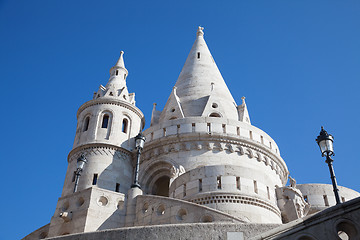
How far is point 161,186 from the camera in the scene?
75.8 feet

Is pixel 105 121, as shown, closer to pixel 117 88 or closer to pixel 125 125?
pixel 125 125

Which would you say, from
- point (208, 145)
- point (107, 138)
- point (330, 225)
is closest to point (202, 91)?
point (208, 145)

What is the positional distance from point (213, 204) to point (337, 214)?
9.70m

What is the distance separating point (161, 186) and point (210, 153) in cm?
424

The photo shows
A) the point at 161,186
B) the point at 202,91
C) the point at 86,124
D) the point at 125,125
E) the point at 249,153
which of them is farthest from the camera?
the point at 202,91

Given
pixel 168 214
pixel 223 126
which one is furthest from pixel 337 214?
pixel 223 126

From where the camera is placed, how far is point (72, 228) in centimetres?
1577

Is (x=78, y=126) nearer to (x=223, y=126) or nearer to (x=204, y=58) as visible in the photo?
(x=223, y=126)

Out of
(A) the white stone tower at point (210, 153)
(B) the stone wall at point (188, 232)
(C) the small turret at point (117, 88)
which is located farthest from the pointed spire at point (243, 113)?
(B) the stone wall at point (188, 232)

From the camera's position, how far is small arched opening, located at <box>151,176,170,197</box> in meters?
21.4

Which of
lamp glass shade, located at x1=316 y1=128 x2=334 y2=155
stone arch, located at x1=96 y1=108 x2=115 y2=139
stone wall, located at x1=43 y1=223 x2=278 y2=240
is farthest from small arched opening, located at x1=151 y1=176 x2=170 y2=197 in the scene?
lamp glass shade, located at x1=316 y1=128 x2=334 y2=155

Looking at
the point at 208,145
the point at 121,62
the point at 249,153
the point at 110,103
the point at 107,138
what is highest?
the point at 121,62

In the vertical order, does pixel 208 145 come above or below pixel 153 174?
above

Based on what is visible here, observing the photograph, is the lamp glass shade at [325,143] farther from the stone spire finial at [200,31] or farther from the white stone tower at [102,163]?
the stone spire finial at [200,31]
